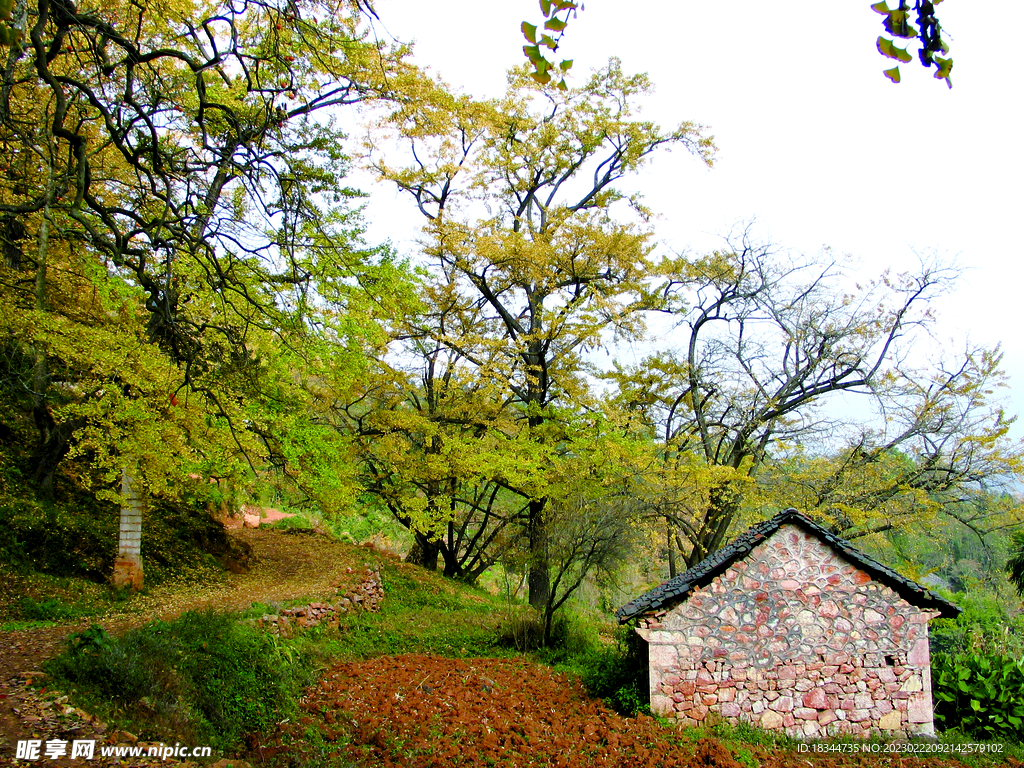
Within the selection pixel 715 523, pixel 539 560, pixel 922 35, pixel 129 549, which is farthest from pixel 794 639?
pixel 129 549

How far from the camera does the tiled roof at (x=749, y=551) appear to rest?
8812mm

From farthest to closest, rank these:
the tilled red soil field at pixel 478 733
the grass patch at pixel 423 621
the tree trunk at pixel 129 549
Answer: the grass patch at pixel 423 621
the tree trunk at pixel 129 549
the tilled red soil field at pixel 478 733

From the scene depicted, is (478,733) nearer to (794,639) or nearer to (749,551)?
(749,551)

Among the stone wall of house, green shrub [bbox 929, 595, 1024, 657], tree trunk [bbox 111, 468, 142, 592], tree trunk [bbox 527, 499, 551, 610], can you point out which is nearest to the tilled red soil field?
the stone wall of house

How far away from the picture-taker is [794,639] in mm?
8797

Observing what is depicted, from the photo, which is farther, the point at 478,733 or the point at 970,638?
the point at 970,638

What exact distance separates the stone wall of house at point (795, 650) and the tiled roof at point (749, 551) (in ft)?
0.36

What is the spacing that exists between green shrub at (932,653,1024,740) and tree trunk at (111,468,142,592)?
39.7ft

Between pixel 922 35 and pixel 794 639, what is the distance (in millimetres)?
8428

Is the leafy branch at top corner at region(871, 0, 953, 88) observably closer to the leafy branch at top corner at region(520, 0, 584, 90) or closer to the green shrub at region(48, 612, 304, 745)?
the leafy branch at top corner at region(520, 0, 584, 90)

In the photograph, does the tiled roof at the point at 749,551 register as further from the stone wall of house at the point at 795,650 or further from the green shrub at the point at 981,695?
the green shrub at the point at 981,695

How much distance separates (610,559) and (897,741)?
5.82 meters

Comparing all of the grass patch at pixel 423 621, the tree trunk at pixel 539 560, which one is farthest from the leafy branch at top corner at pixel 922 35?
A: the tree trunk at pixel 539 560

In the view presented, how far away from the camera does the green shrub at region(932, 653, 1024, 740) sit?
886cm
